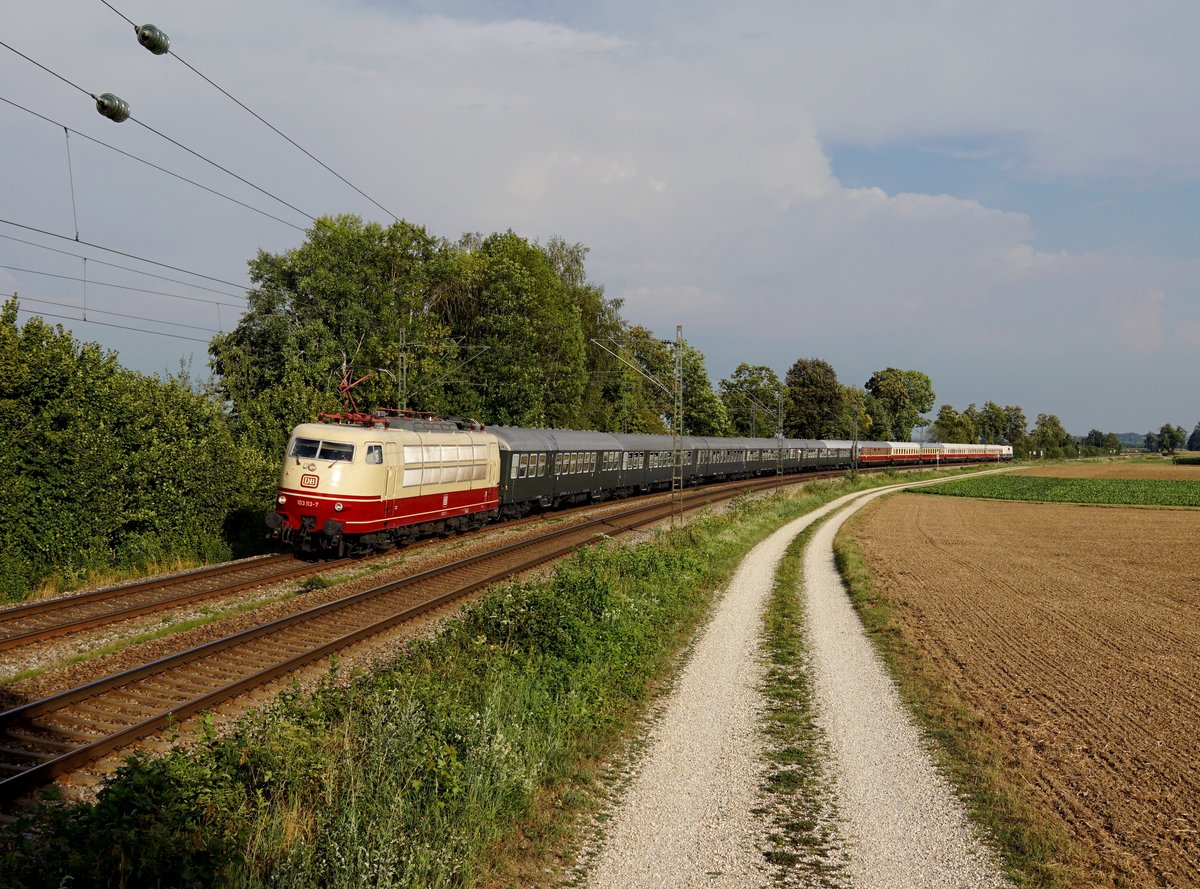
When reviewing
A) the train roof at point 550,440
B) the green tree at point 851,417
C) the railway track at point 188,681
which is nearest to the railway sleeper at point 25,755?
the railway track at point 188,681

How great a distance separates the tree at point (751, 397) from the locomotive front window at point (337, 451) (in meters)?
110

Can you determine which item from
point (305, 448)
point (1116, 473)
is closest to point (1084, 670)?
point (305, 448)

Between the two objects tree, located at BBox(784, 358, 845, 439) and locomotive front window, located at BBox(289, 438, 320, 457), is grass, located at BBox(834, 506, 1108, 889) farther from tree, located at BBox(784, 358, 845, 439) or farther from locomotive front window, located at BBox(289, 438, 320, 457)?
tree, located at BBox(784, 358, 845, 439)

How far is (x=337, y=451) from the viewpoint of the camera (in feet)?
78.6

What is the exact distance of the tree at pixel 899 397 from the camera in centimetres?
17900

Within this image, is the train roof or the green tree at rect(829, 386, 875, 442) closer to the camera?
the train roof

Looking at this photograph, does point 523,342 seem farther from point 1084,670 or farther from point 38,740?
point 38,740

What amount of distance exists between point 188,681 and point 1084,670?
1544 cm

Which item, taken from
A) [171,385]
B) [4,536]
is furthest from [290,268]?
[4,536]

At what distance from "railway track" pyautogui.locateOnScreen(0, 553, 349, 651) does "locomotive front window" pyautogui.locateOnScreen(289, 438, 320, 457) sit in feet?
9.86

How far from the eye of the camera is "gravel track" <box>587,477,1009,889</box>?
27.8ft

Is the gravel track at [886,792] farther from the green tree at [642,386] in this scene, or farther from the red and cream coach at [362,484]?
the green tree at [642,386]

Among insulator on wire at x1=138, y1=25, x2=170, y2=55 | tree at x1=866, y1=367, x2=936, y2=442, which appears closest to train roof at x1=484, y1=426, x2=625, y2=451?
insulator on wire at x1=138, y1=25, x2=170, y2=55

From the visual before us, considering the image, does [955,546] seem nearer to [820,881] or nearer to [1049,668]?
[1049,668]
